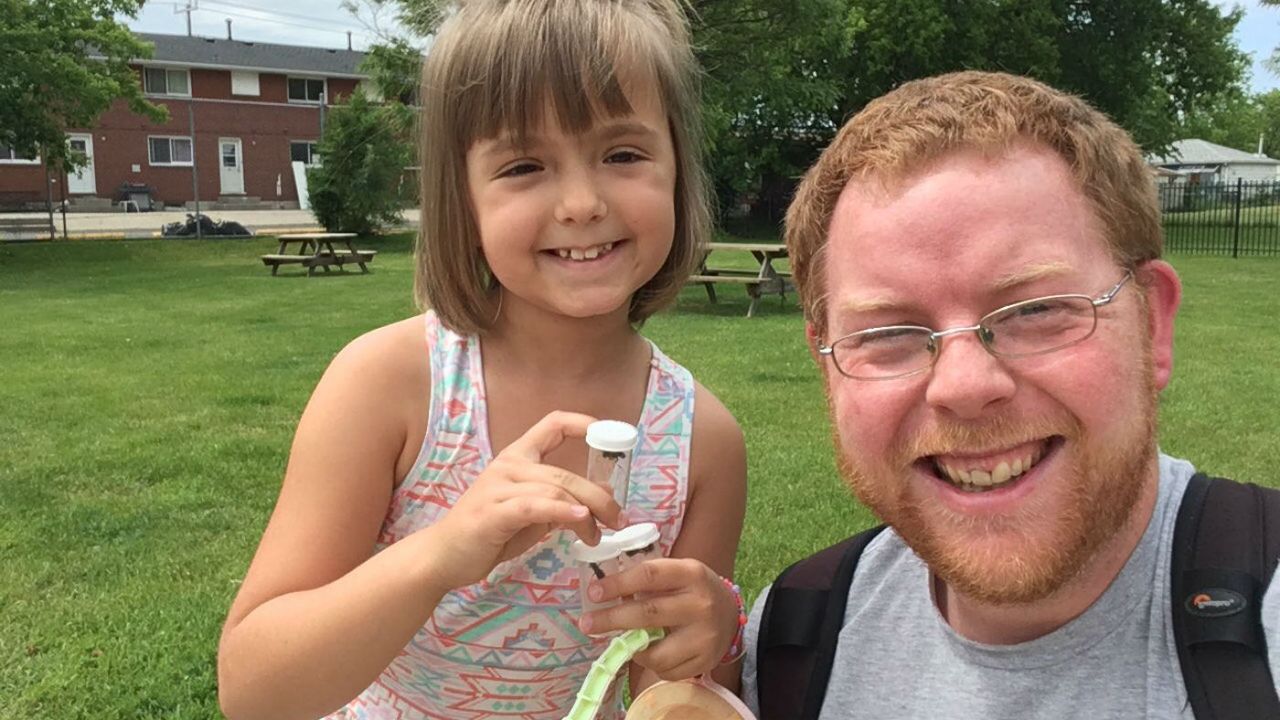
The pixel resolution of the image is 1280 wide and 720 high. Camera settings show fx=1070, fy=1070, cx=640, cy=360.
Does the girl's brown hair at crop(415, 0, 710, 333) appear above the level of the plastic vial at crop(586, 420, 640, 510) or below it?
above

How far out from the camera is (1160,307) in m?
1.65

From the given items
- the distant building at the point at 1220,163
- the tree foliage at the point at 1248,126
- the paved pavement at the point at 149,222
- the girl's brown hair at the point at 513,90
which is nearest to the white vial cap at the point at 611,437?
the girl's brown hair at the point at 513,90

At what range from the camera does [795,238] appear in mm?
1826

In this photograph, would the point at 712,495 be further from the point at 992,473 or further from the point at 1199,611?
the point at 1199,611

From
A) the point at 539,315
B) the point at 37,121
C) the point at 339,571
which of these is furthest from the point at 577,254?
the point at 37,121

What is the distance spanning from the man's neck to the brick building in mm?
50904

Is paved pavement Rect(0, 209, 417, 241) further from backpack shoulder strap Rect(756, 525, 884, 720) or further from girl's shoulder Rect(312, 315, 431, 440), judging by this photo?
backpack shoulder strap Rect(756, 525, 884, 720)

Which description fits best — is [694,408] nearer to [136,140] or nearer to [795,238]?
[795,238]

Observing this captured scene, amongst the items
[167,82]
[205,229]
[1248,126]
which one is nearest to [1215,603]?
[205,229]

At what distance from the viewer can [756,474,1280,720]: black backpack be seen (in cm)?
133

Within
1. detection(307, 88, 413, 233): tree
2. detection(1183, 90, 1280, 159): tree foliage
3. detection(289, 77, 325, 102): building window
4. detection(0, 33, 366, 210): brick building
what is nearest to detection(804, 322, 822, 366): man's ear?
detection(307, 88, 413, 233): tree

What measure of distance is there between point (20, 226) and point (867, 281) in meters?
37.9

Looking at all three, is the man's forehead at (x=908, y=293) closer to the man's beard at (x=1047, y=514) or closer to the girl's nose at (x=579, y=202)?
the man's beard at (x=1047, y=514)

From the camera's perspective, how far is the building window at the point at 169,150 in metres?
51.2
